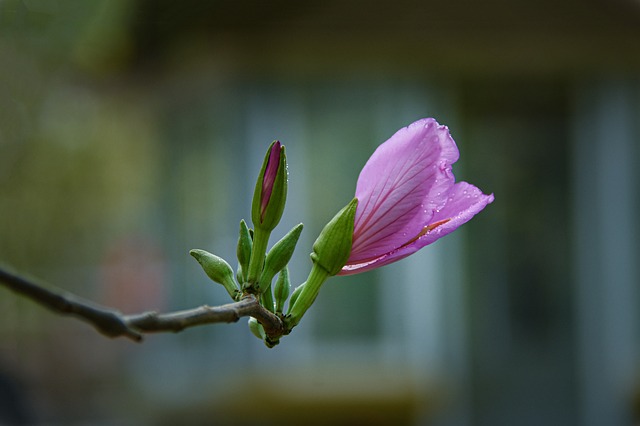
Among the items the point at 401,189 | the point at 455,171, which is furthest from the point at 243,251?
the point at 455,171

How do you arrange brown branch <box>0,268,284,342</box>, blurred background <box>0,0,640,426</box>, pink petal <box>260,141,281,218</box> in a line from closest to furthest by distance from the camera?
1. brown branch <box>0,268,284,342</box>
2. pink petal <box>260,141,281,218</box>
3. blurred background <box>0,0,640,426</box>

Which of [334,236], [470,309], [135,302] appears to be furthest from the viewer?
[135,302]

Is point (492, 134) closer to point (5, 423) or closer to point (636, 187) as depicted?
point (636, 187)

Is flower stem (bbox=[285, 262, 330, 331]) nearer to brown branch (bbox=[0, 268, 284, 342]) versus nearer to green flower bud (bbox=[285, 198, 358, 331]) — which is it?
green flower bud (bbox=[285, 198, 358, 331])

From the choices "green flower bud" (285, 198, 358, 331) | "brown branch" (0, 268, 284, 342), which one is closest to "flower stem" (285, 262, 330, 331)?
"green flower bud" (285, 198, 358, 331)

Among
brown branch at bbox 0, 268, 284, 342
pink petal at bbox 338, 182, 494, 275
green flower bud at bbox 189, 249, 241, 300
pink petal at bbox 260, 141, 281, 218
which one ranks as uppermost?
pink petal at bbox 260, 141, 281, 218

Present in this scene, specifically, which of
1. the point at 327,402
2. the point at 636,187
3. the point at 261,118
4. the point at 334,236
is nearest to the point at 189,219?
the point at 261,118

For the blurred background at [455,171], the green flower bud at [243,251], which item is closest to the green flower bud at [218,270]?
the green flower bud at [243,251]
